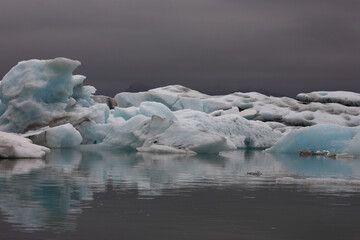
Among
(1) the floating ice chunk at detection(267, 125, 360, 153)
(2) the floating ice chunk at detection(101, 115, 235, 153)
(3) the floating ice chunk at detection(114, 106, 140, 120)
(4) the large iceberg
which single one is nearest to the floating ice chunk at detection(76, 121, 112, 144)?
(4) the large iceberg

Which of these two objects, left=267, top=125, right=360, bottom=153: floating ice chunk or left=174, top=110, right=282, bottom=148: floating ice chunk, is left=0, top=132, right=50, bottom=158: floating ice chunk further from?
left=174, top=110, right=282, bottom=148: floating ice chunk

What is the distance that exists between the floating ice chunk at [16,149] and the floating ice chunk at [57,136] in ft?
25.5

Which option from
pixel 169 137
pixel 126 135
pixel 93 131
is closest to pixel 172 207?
pixel 169 137

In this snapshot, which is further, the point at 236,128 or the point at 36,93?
the point at 236,128

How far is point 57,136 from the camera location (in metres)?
27.8

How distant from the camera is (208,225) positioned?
6941mm

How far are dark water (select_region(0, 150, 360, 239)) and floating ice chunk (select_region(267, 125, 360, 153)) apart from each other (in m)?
16.0

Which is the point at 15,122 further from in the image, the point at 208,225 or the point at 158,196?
the point at 208,225

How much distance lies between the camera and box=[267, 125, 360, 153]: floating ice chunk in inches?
1128

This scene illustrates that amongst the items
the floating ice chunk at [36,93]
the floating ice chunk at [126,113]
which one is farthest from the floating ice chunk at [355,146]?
the floating ice chunk at [36,93]

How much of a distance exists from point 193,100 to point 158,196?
133 feet

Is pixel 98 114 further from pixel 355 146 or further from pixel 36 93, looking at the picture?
pixel 355 146

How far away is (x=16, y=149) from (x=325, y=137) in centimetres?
1511

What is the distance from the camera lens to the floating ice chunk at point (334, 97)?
58.3m
